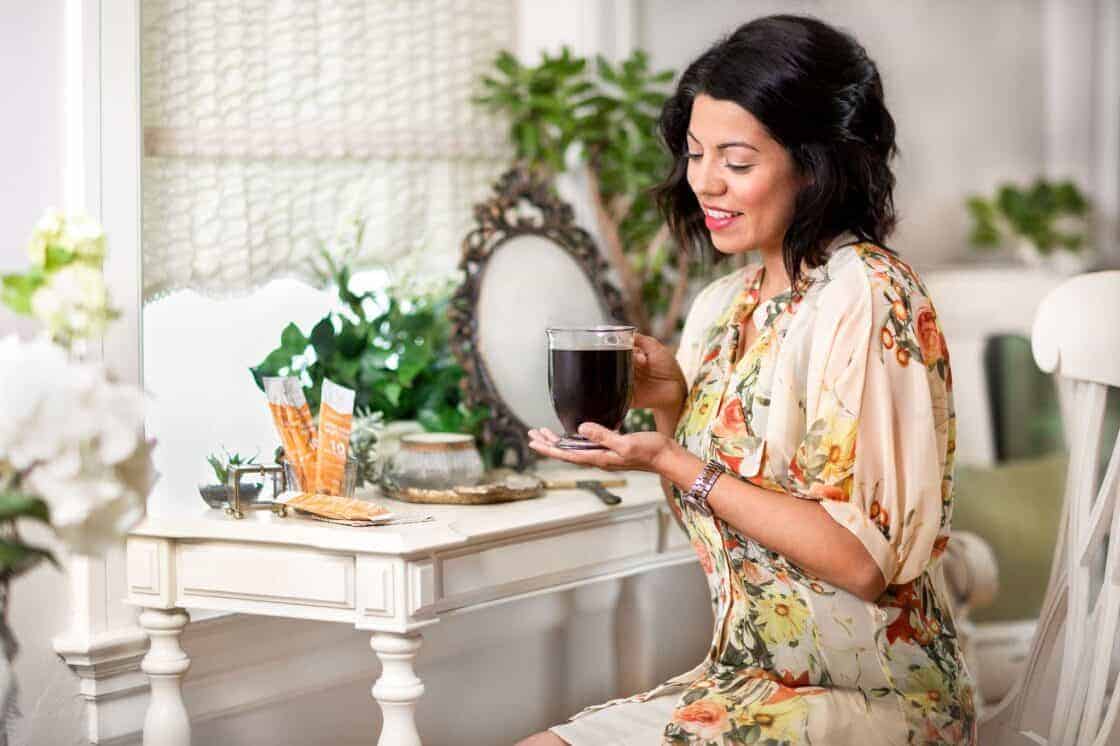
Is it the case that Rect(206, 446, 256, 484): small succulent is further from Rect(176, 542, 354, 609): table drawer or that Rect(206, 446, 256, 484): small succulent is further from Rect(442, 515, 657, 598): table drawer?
Rect(442, 515, 657, 598): table drawer

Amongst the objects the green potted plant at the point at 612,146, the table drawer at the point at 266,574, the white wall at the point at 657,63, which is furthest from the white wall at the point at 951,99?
the table drawer at the point at 266,574

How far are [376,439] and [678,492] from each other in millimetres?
522

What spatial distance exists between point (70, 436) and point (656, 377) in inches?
36.9

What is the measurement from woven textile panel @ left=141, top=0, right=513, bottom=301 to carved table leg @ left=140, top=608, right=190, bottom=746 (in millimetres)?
508

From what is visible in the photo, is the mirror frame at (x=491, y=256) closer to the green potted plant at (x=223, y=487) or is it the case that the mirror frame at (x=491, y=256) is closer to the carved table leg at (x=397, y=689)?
the green potted plant at (x=223, y=487)

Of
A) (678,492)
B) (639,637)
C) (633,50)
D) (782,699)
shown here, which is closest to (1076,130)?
(633,50)

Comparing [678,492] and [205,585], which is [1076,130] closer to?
[678,492]

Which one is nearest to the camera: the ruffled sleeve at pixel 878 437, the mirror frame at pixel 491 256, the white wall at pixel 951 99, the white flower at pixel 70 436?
the white flower at pixel 70 436

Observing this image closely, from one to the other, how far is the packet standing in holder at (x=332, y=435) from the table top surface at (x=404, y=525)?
0.29 ft

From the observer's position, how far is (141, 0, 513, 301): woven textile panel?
1972 millimetres

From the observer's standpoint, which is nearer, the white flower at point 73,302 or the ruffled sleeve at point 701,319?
the white flower at point 73,302

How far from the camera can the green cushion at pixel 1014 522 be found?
2994 millimetres

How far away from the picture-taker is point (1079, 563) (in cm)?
153

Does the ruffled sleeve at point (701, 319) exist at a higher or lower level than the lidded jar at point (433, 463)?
higher
